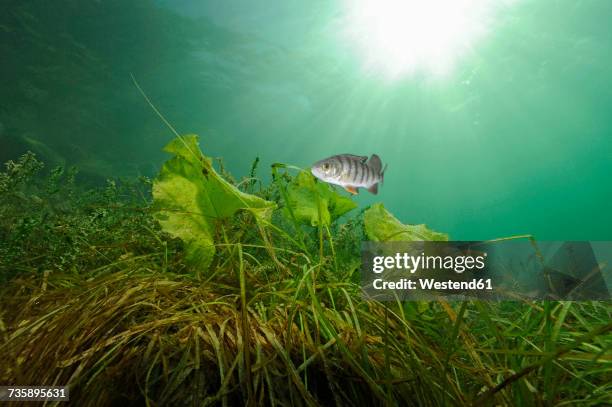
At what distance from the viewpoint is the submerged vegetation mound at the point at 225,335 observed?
1.08 metres

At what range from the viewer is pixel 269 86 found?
113 feet

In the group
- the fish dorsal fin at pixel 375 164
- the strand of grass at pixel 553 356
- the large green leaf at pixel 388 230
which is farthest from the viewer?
the fish dorsal fin at pixel 375 164

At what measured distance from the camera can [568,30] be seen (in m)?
31.3

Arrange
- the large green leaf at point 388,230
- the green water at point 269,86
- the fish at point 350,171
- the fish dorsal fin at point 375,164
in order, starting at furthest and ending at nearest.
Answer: the green water at point 269,86
the fish dorsal fin at point 375,164
the fish at point 350,171
the large green leaf at point 388,230

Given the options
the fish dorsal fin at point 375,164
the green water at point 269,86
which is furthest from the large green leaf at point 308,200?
the green water at point 269,86

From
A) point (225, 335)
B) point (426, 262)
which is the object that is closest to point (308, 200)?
point (426, 262)

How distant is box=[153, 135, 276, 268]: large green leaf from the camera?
64.7 inches

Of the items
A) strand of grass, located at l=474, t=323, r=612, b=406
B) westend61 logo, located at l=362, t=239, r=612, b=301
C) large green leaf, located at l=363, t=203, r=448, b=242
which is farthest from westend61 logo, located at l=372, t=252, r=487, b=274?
strand of grass, located at l=474, t=323, r=612, b=406

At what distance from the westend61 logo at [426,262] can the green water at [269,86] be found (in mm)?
22723

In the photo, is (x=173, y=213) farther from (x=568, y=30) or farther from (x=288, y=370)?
(x=568, y=30)

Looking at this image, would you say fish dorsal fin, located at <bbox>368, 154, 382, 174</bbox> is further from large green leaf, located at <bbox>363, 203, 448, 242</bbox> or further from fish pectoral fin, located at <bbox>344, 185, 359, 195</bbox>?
large green leaf, located at <bbox>363, 203, 448, 242</bbox>

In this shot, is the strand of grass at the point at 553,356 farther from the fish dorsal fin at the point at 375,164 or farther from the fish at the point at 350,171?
the fish dorsal fin at the point at 375,164

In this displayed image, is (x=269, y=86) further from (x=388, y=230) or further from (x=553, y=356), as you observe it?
(x=553, y=356)

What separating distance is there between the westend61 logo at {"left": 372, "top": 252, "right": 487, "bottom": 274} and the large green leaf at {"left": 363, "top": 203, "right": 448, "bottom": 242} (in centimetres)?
13
